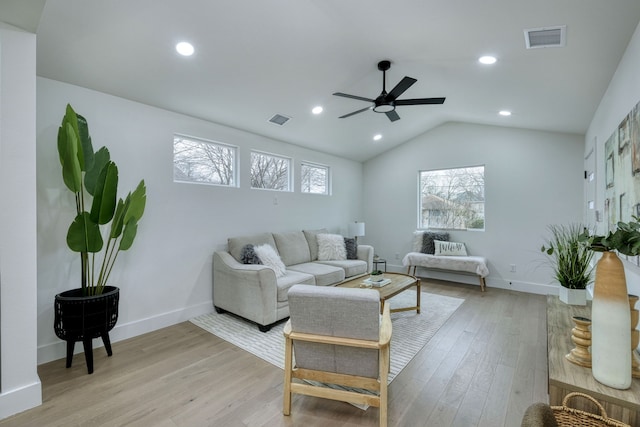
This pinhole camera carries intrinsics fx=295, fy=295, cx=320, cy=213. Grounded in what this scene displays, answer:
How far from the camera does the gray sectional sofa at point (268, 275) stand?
→ 3.22 metres

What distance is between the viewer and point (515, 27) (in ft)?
7.29

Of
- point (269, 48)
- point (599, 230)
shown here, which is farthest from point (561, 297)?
point (269, 48)

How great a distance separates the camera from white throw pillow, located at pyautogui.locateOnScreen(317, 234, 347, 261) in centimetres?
501

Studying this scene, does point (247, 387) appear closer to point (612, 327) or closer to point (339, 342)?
point (339, 342)

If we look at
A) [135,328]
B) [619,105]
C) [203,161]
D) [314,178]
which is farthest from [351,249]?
[619,105]

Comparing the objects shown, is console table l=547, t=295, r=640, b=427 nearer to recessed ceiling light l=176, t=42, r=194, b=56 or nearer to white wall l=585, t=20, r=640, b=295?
white wall l=585, t=20, r=640, b=295

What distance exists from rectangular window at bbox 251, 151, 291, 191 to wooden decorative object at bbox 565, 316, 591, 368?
13.1 feet

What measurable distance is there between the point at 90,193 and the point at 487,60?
3.82m

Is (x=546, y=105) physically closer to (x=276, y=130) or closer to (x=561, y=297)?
(x=561, y=297)

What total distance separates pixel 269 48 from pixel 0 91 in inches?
76.2

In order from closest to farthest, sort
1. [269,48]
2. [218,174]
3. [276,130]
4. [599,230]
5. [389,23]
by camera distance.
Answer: [389,23] < [269,48] < [599,230] < [218,174] < [276,130]

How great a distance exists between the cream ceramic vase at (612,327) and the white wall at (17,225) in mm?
3322

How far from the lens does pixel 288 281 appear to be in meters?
3.51

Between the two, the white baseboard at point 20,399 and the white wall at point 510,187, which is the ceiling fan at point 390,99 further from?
the white baseboard at point 20,399
